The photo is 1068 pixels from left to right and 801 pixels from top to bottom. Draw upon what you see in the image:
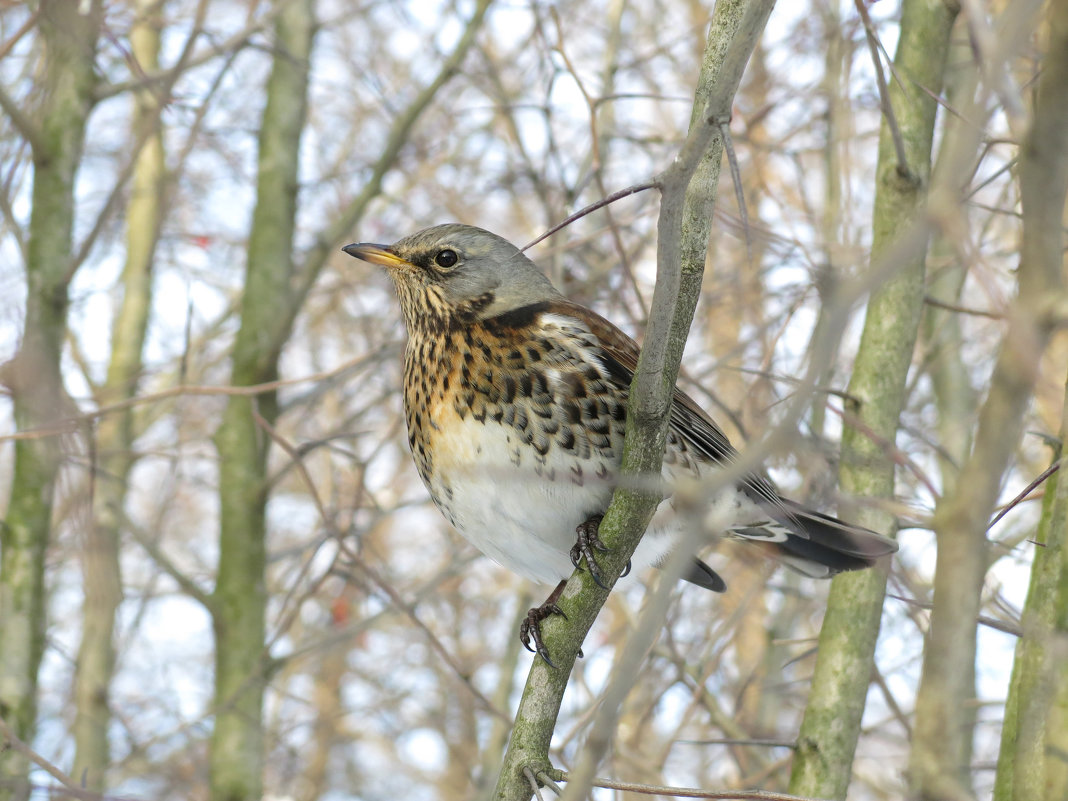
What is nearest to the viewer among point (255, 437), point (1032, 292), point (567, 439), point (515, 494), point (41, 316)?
point (1032, 292)

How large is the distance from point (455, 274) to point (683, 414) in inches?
37.0

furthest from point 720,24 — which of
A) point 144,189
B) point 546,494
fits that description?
point 144,189

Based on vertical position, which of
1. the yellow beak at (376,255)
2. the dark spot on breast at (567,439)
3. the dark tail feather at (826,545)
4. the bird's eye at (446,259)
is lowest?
the dark spot on breast at (567,439)

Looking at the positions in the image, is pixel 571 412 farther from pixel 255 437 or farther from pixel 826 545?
pixel 255 437

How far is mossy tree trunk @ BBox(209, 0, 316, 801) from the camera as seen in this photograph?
517cm

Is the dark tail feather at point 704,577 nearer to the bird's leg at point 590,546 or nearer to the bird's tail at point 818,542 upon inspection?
the bird's tail at point 818,542

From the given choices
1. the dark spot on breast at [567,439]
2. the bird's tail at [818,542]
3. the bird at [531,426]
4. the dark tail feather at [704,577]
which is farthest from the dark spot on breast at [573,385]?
the dark tail feather at [704,577]

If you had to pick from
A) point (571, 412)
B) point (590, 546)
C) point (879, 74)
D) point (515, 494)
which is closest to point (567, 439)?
point (571, 412)

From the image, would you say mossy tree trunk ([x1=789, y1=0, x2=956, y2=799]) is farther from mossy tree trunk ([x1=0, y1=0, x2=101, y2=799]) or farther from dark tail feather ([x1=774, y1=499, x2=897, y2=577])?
mossy tree trunk ([x1=0, y1=0, x2=101, y2=799])

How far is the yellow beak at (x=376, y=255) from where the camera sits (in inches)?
157

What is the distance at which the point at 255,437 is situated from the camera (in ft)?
18.4

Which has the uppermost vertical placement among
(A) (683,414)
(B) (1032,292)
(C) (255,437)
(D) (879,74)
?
(D) (879,74)

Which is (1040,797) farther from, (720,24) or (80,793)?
(80,793)

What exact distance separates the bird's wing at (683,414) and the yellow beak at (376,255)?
623 mm
